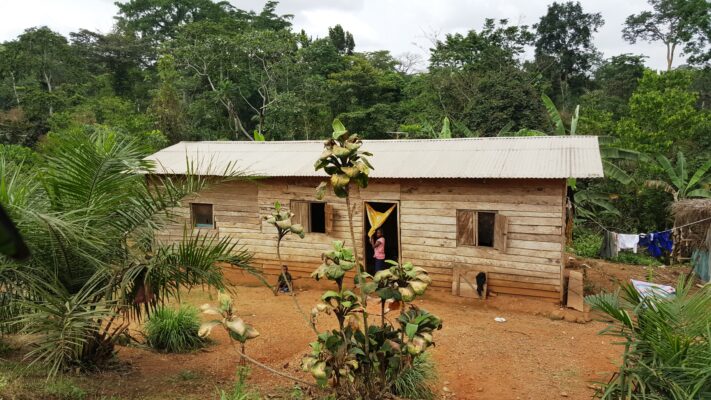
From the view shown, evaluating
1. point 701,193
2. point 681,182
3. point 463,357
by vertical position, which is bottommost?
point 463,357

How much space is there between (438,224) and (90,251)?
7013mm

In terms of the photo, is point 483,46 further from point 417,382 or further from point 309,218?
point 417,382

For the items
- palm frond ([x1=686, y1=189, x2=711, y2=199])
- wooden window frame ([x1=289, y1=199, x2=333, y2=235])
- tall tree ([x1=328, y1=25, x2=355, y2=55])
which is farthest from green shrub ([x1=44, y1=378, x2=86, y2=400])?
tall tree ([x1=328, y1=25, x2=355, y2=55])

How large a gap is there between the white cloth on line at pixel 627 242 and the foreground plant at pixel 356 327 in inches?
489

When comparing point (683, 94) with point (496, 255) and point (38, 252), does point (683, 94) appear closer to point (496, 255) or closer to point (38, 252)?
point (496, 255)

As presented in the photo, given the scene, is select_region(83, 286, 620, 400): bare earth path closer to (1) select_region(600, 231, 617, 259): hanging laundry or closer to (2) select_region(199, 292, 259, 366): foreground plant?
(2) select_region(199, 292, 259, 366): foreground plant

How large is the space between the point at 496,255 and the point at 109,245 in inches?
292

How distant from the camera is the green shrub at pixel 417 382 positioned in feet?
18.0

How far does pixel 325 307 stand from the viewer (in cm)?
427

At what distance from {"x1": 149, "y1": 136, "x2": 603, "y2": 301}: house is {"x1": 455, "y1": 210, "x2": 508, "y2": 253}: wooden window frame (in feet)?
0.07

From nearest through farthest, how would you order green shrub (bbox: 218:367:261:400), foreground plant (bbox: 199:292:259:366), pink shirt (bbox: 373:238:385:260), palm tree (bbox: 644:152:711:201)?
foreground plant (bbox: 199:292:259:366) < green shrub (bbox: 218:367:261:400) < pink shirt (bbox: 373:238:385:260) < palm tree (bbox: 644:152:711:201)

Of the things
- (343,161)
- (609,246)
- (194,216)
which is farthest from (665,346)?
(609,246)

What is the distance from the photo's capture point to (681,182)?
14.9 m

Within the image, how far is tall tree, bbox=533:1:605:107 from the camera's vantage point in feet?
119
